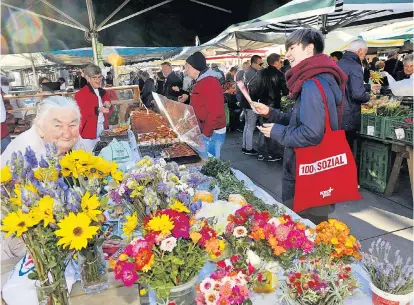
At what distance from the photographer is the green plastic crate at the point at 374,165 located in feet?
14.3

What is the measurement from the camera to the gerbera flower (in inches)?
43.2

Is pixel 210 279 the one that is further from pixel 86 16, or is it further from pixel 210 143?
pixel 86 16

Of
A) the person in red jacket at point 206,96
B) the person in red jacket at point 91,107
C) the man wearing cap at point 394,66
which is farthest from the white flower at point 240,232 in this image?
the man wearing cap at point 394,66

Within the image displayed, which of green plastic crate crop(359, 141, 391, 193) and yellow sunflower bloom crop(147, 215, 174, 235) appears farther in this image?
green plastic crate crop(359, 141, 391, 193)

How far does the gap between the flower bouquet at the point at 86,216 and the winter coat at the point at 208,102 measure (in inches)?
108

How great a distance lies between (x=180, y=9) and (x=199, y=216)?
557 cm

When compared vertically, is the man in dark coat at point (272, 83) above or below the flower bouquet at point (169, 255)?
above

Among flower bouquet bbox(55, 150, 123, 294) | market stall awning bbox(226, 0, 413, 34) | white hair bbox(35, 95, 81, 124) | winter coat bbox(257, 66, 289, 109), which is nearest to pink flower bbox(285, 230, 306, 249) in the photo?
flower bouquet bbox(55, 150, 123, 294)

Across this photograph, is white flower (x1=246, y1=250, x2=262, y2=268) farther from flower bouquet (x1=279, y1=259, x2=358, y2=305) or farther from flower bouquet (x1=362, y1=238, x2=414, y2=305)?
flower bouquet (x1=362, y1=238, x2=414, y2=305)

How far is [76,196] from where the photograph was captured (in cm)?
112

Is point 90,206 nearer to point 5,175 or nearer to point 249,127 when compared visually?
point 5,175

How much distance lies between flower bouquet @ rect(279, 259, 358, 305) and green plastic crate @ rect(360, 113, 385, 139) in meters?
3.45

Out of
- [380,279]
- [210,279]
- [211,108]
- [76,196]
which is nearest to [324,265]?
[380,279]

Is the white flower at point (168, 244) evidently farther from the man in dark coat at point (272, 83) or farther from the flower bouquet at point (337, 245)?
the man in dark coat at point (272, 83)
